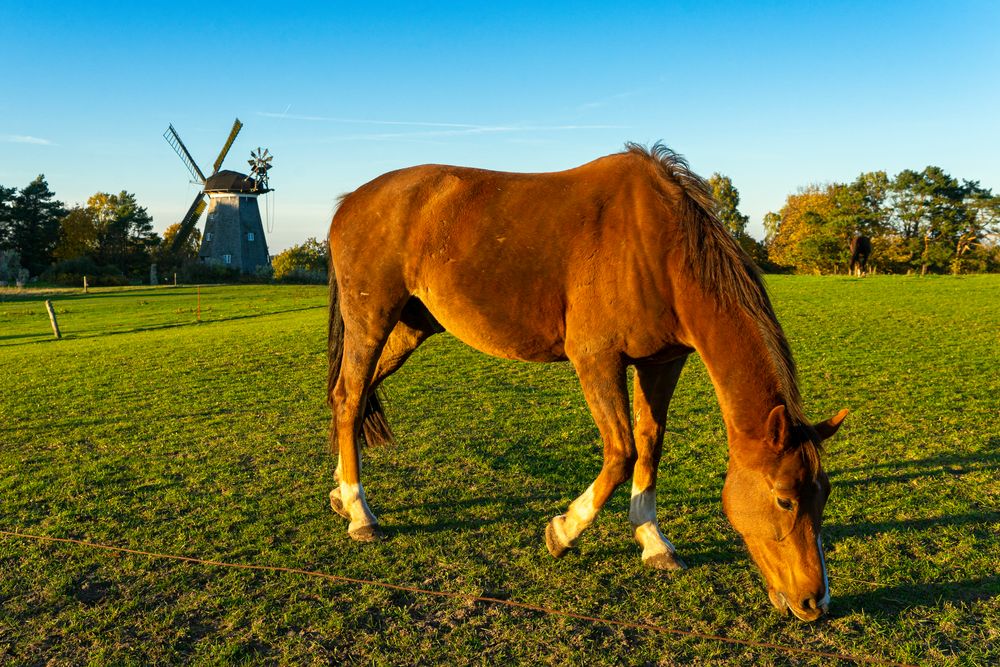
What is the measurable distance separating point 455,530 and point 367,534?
579mm

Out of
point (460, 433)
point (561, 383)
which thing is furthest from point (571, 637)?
point (561, 383)

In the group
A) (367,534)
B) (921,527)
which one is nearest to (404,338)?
(367,534)

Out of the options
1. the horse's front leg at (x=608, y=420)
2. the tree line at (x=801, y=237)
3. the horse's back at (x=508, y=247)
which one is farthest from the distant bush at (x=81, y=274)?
the horse's front leg at (x=608, y=420)

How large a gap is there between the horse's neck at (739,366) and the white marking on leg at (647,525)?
0.94 meters

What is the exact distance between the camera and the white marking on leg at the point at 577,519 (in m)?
3.87

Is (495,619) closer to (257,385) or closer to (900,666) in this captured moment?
(900,666)

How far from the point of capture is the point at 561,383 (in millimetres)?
10055

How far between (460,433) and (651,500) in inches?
128

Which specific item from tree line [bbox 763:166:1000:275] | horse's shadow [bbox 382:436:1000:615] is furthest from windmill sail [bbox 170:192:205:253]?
horse's shadow [bbox 382:436:1000:615]

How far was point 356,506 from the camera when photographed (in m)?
4.51

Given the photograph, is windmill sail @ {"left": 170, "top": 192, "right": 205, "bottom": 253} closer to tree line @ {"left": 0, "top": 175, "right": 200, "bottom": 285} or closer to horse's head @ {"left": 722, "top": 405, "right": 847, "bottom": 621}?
tree line @ {"left": 0, "top": 175, "right": 200, "bottom": 285}

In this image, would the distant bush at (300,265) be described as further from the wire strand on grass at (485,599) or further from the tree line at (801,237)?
the wire strand on grass at (485,599)

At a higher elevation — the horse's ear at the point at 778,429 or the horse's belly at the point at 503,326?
the horse's belly at the point at 503,326

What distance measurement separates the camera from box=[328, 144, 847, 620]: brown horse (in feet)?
10.5
